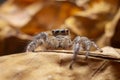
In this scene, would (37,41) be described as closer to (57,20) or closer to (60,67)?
(60,67)

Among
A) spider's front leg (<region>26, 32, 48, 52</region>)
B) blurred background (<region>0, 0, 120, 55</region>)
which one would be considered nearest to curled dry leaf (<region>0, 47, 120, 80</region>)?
spider's front leg (<region>26, 32, 48, 52</region>)

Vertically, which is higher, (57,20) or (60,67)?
(57,20)

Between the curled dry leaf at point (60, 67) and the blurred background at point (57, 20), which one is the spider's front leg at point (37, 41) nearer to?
the curled dry leaf at point (60, 67)

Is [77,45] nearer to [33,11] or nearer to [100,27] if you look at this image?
[100,27]

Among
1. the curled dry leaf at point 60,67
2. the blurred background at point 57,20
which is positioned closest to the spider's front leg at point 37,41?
the curled dry leaf at point 60,67

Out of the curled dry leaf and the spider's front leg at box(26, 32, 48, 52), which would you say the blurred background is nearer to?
the spider's front leg at box(26, 32, 48, 52)

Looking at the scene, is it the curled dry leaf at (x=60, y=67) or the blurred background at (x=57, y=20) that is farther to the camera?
the blurred background at (x=57, y=20)

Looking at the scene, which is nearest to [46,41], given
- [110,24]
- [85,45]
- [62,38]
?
[62,38]

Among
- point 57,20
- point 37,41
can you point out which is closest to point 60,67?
point 37,41
